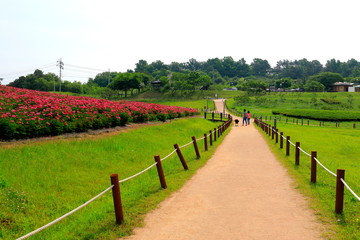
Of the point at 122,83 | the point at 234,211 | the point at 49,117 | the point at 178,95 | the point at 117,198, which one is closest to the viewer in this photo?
the point at 117,198

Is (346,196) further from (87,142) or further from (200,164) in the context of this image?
(87,142)

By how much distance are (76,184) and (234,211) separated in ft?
17.3

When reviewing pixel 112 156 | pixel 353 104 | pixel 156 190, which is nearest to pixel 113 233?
pixel 156 190

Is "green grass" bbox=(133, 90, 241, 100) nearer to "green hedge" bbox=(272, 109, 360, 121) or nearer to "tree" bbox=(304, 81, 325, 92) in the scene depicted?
"tree" bbox=(304, 81, 325, 92)

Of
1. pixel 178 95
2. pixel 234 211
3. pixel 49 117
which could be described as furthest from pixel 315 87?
pixel 234 211

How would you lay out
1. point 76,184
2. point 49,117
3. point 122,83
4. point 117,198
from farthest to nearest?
point 122,83 → point 49,117 → point 76,184 → point 117,198

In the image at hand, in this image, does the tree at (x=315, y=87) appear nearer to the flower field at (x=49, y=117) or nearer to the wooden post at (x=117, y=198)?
the flower field at (x=49, y=117)

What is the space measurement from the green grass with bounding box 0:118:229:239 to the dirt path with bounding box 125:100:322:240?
20.3 inches

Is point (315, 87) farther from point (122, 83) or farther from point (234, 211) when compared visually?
point (234, 211)

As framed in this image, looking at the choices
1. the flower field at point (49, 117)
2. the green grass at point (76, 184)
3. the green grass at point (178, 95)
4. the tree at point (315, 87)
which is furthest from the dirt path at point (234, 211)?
the tree at point (315, 87)

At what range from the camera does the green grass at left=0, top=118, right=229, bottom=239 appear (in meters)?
6.41

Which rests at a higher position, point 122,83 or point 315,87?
point 315,87

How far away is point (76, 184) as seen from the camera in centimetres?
949

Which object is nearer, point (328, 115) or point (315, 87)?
point (328, 115)
